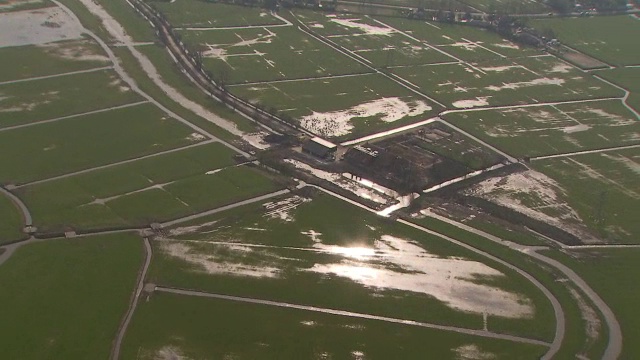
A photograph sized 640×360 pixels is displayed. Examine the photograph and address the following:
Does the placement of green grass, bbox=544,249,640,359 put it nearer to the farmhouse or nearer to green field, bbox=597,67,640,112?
the farmhouse

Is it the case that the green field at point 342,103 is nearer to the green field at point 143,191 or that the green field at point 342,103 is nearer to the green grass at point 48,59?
the green field at point 143,191

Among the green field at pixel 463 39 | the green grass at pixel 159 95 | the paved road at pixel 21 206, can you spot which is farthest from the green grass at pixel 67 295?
Result: the green field at pixel 463 39

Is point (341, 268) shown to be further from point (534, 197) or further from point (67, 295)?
point (534, 197)

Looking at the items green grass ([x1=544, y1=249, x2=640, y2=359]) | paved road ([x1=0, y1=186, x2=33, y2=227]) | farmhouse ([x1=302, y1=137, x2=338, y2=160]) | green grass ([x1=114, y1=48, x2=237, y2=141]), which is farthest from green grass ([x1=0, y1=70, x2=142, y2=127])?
green grass ([x1=544, y1=249, x2=640, y2=359])

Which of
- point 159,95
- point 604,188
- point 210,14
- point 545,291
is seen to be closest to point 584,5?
point 210,14

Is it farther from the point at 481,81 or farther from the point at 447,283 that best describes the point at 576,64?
the point at 447,283
